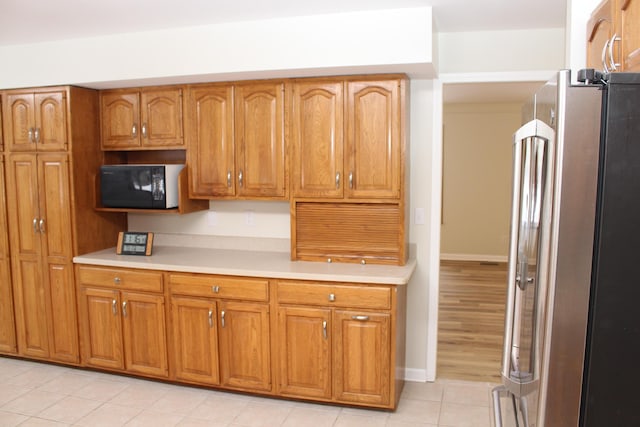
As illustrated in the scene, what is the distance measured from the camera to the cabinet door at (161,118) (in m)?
3.66

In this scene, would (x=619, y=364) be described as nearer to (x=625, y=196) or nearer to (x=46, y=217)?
(x=625, y=196)

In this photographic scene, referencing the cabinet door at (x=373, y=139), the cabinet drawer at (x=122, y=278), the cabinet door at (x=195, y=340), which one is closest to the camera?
the cabinet door at (x=373, y=139)

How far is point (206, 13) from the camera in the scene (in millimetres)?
3029

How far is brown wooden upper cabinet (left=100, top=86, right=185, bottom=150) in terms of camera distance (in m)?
3.67

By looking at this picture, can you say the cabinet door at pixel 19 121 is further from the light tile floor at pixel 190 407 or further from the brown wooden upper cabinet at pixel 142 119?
the light tile floor at pixel 190 407

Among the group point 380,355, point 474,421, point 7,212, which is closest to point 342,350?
point 380,355

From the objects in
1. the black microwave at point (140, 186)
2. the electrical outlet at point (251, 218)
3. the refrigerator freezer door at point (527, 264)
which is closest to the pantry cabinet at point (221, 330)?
the black microwave at point (140, 186)

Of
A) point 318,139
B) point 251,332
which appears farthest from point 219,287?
point 318,139

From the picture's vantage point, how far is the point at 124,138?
384cm

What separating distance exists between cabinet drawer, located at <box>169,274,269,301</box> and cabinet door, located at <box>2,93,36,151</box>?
153 cm

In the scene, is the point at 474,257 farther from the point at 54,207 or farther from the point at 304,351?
the point at 54,207

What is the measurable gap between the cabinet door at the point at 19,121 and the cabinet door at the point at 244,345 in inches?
76.1

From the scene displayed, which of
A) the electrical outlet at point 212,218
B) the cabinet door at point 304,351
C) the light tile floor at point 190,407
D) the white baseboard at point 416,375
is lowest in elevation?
the light tile floor at point 190,407

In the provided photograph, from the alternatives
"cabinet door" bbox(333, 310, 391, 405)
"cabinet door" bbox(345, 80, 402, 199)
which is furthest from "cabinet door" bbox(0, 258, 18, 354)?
"cabinet door" bbox(345, 80, 402, 199)
